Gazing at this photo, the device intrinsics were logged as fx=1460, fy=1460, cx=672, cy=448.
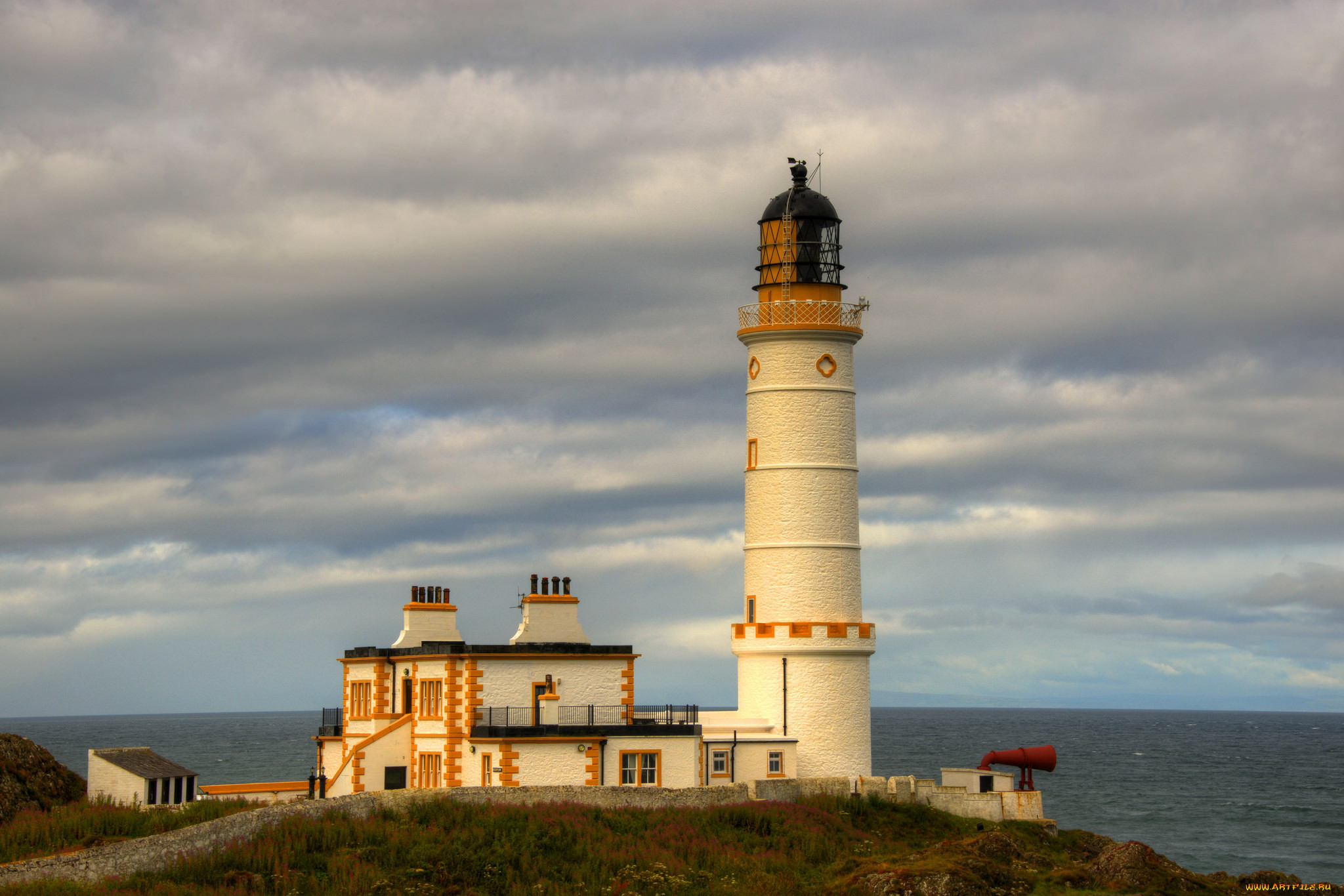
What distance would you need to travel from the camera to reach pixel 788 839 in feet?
124

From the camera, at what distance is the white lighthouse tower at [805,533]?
1759 inches

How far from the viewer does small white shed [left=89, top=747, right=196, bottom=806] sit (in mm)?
38406

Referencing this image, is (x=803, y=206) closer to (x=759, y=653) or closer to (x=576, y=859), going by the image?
(x=759, y=653)

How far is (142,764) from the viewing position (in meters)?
39.5

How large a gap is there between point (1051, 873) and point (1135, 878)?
2.02 metres

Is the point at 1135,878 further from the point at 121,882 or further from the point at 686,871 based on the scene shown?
the point at 121,882

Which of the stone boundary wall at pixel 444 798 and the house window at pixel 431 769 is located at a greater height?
the house window at pixel 431 769

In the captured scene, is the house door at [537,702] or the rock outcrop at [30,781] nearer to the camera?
the rock outcrop at [30,781]

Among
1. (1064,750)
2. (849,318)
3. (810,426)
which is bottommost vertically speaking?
(1064,750)

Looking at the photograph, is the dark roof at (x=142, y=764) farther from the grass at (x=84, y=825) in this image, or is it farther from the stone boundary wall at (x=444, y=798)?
the stone boundary wall at (x=444, y=798)

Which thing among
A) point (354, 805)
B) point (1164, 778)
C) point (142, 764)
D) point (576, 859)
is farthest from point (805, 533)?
point (1164, 778)


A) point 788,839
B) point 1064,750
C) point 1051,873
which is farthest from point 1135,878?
point 1064,750

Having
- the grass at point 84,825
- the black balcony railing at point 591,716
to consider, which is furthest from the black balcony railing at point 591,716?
the grass at point 84,825

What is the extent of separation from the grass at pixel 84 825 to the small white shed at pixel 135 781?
5.60ft
